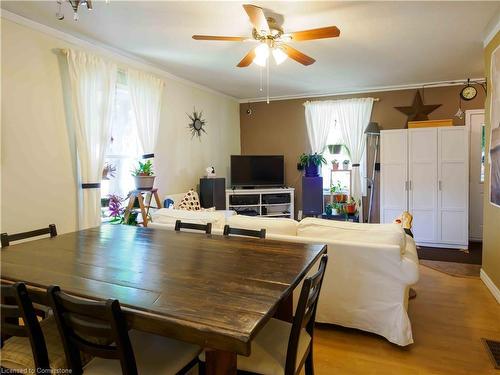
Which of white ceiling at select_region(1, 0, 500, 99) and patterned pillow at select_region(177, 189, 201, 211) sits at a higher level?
white ceiling at select_region(1, 0, 500, 99)

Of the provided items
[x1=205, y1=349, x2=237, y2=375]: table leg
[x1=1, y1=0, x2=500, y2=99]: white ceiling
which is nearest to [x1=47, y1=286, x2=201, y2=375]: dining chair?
[x1=205, y1=349, x2=237, y2=375]: table leg

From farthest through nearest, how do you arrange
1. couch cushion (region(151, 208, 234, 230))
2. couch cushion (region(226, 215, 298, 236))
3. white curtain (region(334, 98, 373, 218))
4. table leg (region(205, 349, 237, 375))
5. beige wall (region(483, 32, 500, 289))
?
white curtain (region(334, 98, 373, 218)) < beige wall (region(483, 32, 500, 289)) < couch cushion (region(151, 208, 234, 230)) < couch cushion (region(226, 215, 298, 236)) < table leg (region(205, 349, 237, 375))

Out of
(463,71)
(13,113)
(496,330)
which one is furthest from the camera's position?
(463,71)

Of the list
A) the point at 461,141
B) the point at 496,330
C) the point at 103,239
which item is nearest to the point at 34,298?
the point at 103,239

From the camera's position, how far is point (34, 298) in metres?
1.30

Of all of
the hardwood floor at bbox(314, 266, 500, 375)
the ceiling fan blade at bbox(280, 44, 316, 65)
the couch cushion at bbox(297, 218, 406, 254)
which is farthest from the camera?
the ceiling fan blade at bbox(280, 44, 316, 65)

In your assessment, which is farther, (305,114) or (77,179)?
(305,114)

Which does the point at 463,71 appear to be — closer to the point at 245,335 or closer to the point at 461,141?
the point at 461,141

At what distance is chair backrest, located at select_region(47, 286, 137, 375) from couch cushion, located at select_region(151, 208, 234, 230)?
160cm

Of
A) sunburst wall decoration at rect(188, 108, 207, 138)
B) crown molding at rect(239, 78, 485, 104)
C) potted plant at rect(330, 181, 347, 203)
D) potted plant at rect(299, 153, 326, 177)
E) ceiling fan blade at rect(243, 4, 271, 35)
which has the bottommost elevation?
potted plant at rect(330, 181, 347, 203)

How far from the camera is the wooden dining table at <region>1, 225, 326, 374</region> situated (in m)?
1.04

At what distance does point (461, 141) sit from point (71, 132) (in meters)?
5.03

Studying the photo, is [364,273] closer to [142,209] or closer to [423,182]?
[142,209]

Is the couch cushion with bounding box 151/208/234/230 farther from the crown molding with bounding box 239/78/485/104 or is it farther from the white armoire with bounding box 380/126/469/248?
the crown molding with bounding box 239/78/485/104
